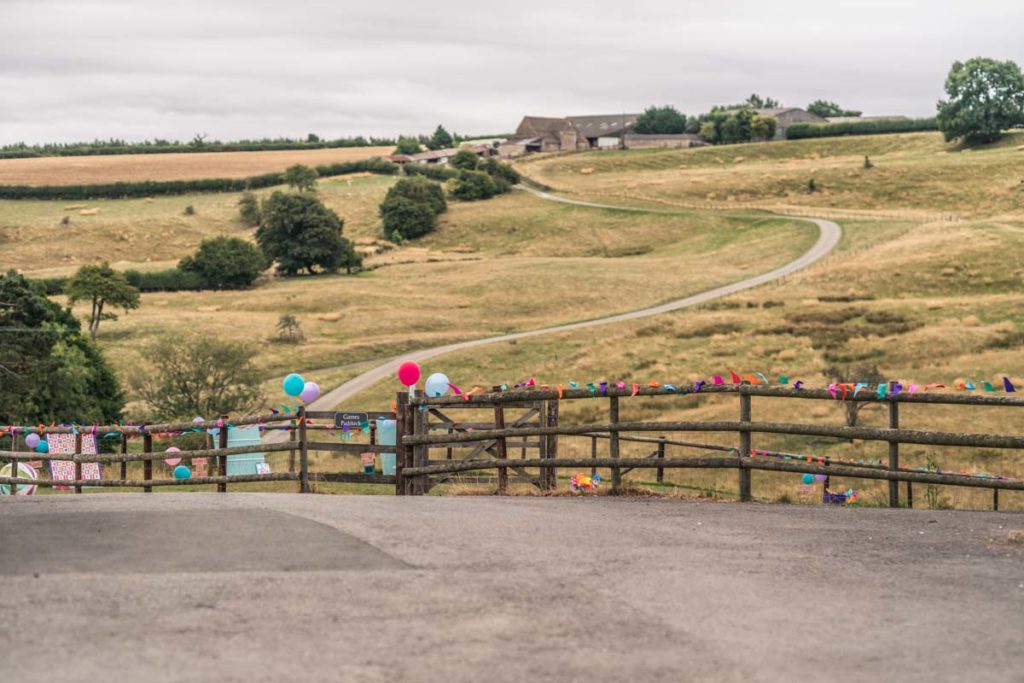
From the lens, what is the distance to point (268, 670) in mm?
7941

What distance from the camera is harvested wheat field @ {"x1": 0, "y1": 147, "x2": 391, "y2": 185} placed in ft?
401

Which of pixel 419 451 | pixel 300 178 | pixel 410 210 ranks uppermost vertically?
pixel 300 178

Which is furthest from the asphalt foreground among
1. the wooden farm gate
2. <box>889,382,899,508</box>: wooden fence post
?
<box>889,382,899,508</box>: wooden fence post

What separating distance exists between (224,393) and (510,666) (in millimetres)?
50163

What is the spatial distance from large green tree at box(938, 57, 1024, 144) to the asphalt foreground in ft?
507

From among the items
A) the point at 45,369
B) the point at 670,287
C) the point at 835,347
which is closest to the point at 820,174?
the point at 670,287

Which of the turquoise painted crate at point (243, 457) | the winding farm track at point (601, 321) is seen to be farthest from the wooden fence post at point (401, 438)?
the winding farm track at point (601, 321)

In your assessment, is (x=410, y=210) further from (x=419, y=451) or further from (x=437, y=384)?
(x=419, y=451)

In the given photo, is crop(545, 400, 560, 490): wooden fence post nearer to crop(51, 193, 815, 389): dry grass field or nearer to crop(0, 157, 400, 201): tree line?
crop(51, 193, 815, 389): dry grass field

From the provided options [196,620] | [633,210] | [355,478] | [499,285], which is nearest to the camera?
[196,620]

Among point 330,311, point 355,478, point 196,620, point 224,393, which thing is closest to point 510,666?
point 196,620

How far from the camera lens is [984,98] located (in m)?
157

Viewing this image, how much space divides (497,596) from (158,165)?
144 m

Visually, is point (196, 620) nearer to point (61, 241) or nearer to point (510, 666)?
point (510, 666)
